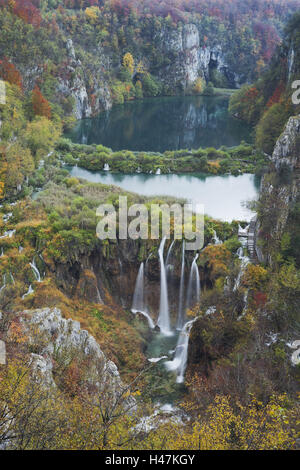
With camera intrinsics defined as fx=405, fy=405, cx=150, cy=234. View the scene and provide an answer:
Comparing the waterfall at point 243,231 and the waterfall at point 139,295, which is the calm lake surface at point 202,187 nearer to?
the waterfall at point 243,231

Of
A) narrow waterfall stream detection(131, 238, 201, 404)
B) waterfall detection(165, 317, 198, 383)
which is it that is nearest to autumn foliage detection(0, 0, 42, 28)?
narrow waterfall stream detection(131, 238, 201, 404)

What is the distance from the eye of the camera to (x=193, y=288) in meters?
25.3

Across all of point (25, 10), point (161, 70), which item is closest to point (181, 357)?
point (25, 10)

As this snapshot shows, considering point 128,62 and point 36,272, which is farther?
point 128,62

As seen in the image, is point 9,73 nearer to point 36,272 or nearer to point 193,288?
point 36,272

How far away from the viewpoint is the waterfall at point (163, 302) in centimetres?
2484

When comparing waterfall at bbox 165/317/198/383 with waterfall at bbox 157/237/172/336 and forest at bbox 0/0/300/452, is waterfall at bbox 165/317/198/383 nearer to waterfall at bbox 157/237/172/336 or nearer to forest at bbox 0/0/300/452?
forest at bbox 0/0/300/452

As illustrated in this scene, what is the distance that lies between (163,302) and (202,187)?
57.1ft

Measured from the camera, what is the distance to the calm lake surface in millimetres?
33188

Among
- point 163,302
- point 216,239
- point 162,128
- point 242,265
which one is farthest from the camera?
point 162,128

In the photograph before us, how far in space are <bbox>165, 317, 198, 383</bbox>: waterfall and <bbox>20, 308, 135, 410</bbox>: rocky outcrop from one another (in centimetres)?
415

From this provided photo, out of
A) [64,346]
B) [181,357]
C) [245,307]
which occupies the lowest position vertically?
[181,357]

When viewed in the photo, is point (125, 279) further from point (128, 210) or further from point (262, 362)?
point (262, 362)
